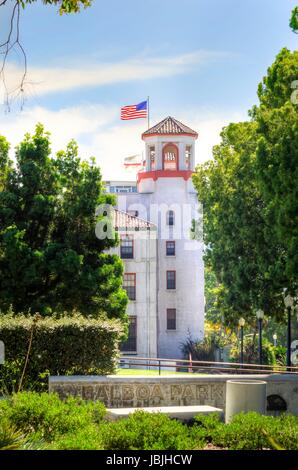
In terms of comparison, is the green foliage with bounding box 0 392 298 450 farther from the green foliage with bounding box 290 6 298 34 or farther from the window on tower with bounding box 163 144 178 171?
the window on tower with bounding box 163 144 178 171

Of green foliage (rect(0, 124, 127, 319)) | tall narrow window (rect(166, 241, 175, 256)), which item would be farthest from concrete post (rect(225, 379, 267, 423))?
tall narrow window (rect(166, 241, 175, 256))

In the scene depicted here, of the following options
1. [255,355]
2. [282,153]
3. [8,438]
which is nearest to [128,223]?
[255,355]

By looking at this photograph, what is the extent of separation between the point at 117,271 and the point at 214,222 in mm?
8181

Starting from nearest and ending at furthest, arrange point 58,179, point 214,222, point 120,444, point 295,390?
1. point 120,444
2. point 295,390
3. point 58,179
4. point 214,222

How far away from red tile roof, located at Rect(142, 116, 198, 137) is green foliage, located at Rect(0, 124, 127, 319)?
3210 cm

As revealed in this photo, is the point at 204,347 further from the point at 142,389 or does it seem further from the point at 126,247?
the point at 142,389

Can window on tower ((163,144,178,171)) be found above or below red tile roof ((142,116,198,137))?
below

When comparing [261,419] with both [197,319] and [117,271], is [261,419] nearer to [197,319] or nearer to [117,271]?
[117,271]

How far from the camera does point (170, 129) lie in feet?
237

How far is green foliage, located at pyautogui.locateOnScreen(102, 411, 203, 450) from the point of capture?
455 inches

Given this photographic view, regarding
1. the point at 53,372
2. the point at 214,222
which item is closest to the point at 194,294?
the point at 214,222

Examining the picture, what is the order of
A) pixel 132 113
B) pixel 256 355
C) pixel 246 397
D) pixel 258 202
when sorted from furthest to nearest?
pixel 132 113 < pixel 256 355 < pixel 258 202 < pixel 246 397

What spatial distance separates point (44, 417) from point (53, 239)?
25061 millimetres

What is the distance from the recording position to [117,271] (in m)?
38.9
